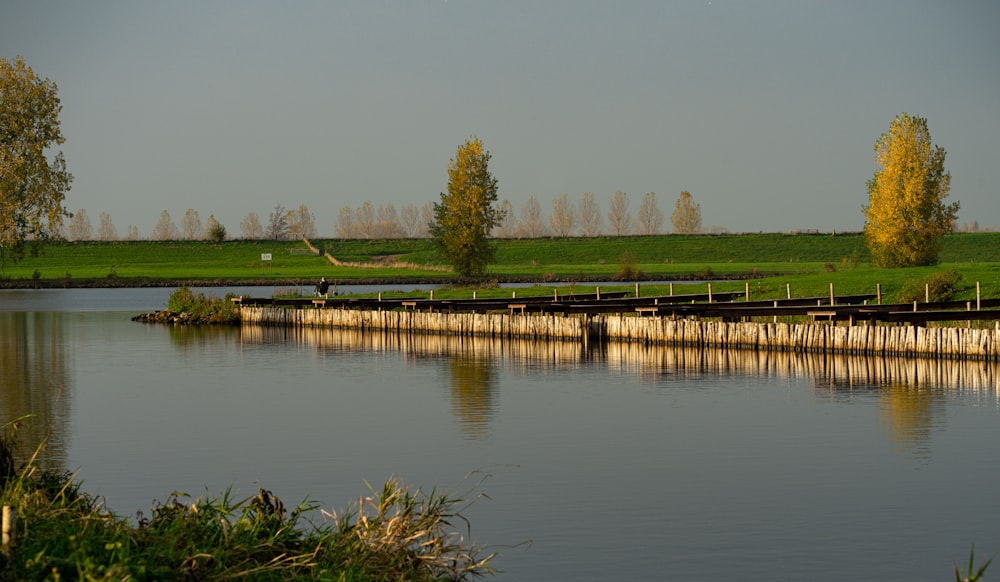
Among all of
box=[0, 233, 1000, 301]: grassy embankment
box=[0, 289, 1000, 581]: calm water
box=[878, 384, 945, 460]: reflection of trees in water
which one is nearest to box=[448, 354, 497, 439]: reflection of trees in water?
box=[0, 289, 1000, 581]: calm water

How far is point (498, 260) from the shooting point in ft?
408

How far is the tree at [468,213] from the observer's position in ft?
307

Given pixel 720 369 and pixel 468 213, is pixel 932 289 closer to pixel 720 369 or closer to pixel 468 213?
pixel 720 369

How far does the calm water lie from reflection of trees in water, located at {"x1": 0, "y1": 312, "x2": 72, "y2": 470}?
128 millimetres

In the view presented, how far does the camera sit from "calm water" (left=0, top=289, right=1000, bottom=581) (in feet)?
44.6

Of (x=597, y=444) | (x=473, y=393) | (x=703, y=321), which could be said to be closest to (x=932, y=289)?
(x=703, y=321)

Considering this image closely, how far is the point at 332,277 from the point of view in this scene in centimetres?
10219

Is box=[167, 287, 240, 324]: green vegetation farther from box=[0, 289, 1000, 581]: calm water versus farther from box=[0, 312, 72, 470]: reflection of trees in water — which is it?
box=[0, 289, 1000, 581]: calm water

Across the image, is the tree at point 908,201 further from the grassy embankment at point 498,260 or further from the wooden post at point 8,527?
the wooden post at point 8,527

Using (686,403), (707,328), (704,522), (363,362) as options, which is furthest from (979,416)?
(363,362)

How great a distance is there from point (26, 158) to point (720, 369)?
2155 inches

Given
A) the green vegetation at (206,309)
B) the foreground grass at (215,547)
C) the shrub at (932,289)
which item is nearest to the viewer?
the foreground grass at (215,547)

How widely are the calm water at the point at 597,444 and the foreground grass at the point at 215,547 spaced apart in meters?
1.31

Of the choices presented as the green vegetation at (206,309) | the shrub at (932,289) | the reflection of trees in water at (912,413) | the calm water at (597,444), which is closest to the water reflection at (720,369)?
the reflection of trees in water at (912,413)
